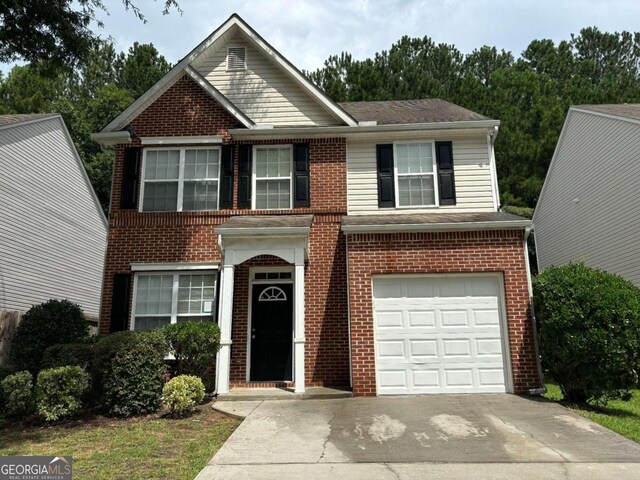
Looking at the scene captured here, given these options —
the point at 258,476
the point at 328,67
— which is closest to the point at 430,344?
the point at 258,476

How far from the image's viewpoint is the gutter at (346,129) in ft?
36.0

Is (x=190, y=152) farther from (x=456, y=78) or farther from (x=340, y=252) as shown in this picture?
(x=456, y=78)

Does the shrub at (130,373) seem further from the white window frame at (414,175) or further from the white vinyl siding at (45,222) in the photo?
the white vinyl siding at (45,222)

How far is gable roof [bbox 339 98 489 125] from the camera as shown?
11.6 m

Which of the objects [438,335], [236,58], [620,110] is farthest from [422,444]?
[620,110]

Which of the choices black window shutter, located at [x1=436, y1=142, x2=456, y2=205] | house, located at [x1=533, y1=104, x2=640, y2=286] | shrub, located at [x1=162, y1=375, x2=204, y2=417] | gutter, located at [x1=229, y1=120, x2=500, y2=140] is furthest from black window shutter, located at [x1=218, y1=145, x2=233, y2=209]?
house, located at [x1=533, y1=104, x2=640, y2=286]

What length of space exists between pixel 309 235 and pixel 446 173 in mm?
3649

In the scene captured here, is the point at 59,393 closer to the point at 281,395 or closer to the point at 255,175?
the point at 281,395

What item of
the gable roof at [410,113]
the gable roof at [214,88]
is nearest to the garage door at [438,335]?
the gable roof at [410,113]

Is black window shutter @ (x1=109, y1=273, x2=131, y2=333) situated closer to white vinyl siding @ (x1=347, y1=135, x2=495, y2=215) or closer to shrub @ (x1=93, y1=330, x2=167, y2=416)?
shrub @ (x1=93, y1=330, x2=167, y2=416)

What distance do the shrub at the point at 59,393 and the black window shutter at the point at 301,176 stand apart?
574 cm

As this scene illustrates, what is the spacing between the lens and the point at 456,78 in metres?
27.5

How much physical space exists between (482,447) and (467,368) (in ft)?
12.0

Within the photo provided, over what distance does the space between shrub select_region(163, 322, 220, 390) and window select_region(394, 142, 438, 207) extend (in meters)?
5.26
